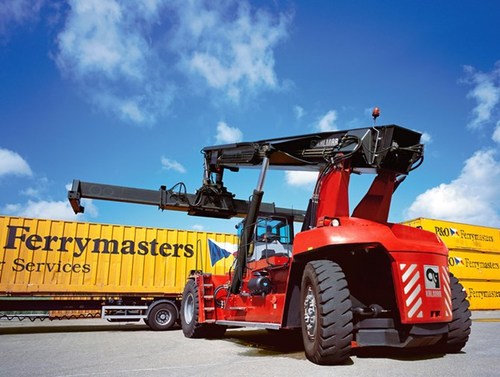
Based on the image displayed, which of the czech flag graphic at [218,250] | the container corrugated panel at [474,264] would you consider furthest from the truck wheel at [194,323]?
the container corrugated panel at [474,264]

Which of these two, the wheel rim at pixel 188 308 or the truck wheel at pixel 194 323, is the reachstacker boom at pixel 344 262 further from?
the wheel rim at pixel 188 308

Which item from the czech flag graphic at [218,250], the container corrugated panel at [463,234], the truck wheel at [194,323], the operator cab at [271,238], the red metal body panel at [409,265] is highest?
the container corrugated panel at [463,234]

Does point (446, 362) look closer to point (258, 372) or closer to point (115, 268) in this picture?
point (258, 372)

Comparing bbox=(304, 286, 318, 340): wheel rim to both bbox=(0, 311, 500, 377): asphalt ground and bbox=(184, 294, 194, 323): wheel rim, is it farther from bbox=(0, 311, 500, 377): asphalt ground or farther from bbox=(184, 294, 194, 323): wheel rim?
bbox=(184, 294, 194, 323): wheel rim

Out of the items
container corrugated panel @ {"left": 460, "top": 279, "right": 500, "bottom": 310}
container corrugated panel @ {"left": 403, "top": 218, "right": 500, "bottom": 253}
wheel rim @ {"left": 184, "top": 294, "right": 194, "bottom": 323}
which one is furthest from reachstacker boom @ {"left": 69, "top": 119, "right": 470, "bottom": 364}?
container corrugated panel @ {"left": 460, "top": 279, "right": 500, "bottom": 310}

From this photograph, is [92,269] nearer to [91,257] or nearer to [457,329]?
[91,257]

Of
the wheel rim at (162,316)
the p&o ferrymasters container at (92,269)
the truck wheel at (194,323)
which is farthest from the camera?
the wheel rim at (162,316)

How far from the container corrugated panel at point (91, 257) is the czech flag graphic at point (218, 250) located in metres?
0.61

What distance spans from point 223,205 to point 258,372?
4.73m

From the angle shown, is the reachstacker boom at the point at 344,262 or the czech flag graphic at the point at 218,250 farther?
the czech flag graphic at the point at 218,250

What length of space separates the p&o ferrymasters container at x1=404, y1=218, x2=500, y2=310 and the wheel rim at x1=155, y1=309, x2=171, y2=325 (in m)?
12.4

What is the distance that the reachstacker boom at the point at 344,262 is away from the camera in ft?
16.3

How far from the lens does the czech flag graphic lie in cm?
1522

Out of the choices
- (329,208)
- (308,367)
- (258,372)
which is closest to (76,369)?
(258,372)
